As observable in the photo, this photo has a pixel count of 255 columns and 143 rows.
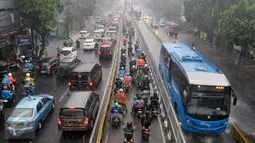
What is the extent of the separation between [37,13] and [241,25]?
2281 centimetres

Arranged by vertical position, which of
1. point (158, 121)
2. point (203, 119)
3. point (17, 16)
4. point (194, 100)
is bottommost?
point (158, 121)

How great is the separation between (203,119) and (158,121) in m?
2.97

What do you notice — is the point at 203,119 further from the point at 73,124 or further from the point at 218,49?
the point at 218,49

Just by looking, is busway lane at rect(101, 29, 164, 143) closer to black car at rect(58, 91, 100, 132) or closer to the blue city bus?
black car at rect(58, 91, 100, 132)

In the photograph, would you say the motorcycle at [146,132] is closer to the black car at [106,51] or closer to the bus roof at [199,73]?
the bus roof at [199,73]

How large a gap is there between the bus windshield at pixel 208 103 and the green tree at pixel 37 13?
67.3 feet

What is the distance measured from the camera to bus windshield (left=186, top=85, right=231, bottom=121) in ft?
42.2

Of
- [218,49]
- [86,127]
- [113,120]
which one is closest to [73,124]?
[86,127]

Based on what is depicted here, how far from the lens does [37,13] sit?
2822cm

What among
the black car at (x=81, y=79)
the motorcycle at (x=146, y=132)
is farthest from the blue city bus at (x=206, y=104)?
the black car at (x=81, y=79)

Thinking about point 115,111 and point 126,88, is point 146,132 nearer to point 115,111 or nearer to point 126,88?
point 115,111

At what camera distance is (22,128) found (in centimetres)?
1244

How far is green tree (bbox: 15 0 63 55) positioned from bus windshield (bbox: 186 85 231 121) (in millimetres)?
20523

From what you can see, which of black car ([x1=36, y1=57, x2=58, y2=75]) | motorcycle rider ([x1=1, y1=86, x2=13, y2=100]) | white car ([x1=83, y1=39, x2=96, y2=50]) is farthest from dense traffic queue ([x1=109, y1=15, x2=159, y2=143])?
white car ([x1=83, y1=39, x2=96, y2=50])
